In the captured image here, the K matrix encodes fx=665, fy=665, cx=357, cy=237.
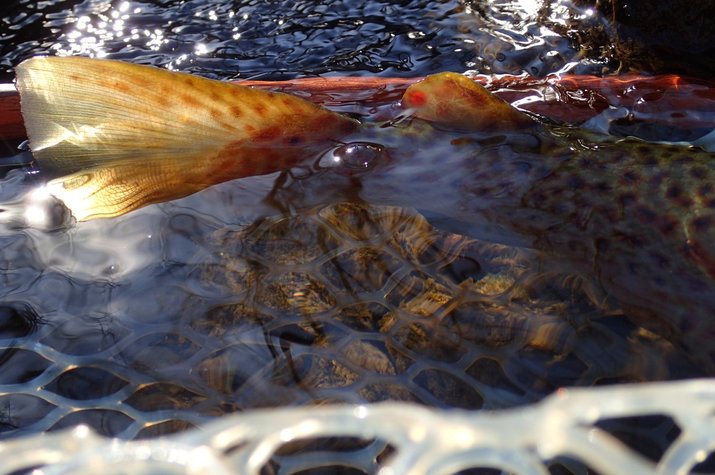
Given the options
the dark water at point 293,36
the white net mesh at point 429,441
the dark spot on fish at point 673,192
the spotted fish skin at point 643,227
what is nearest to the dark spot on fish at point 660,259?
the spotted fish skin at point 643,227

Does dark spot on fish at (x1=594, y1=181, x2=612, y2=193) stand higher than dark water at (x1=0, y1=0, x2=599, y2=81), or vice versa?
dark water at (x1=0, y1=0, x2=599, y2=81)

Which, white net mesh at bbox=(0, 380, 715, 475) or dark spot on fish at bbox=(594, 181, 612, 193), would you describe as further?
dark spot on fish at bbox=(594, 181, 612, 193)

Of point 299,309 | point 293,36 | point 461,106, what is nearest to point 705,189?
point 461,106

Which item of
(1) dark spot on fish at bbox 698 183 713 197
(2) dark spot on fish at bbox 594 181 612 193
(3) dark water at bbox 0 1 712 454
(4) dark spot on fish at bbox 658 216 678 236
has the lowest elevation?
(3) dark water at bbox 0 1 712 454

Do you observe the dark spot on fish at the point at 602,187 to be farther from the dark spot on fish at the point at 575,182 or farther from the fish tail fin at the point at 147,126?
the fish tail fin at the point at 147,126

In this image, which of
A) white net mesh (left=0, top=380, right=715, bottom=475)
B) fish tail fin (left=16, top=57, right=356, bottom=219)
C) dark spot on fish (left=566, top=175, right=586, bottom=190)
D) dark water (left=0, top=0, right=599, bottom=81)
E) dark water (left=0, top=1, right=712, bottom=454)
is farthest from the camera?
dark water (left=0, top=0, right=599, bottom=81)

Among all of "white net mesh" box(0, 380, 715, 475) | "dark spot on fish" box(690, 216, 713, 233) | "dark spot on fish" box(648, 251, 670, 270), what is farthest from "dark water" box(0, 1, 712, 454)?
"white net mesh" box(0, 380, 715, 475)

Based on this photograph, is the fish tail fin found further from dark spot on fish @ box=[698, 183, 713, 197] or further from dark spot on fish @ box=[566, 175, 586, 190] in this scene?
dark spot on fish @ box=[698, 183, 713, 197]
